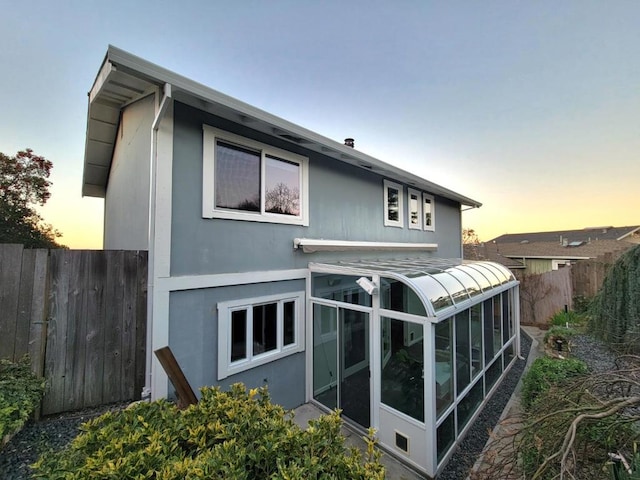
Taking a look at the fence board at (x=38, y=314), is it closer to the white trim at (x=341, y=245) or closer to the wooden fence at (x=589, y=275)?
the white trim at (x=341, y=245)

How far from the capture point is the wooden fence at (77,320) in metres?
3.81

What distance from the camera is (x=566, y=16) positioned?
754 centimetres

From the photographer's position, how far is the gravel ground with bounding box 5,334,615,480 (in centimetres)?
323

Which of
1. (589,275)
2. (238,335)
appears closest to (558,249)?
(589,275)

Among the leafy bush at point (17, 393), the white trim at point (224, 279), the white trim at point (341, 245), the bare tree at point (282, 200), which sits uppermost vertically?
the bare tree at point (282, 200)

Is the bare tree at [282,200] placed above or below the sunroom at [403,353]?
above

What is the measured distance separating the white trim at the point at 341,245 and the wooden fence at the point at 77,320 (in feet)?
10.6

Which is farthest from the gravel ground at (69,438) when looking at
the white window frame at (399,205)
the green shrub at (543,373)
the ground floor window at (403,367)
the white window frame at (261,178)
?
the white window frame at (399,205)

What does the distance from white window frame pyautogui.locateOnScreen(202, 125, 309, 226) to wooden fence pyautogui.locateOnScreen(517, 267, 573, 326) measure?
1465cm

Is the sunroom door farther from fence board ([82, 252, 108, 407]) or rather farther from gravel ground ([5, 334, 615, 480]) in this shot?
fence board ([82, 252, 108, 407])

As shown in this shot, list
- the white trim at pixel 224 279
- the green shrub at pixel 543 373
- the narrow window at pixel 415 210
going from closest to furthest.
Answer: the white trim at pixel 224 279, the green shrub at pixel 543 373, the narrow window at pixel 415 210

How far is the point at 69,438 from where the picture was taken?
364 centimetres

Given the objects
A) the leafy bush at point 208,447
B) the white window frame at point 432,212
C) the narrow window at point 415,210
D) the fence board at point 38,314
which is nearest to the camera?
the leafy bush at point 208,447

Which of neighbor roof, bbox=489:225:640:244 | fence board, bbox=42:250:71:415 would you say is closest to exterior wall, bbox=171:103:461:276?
fence board, bbox=42:250:71:415
